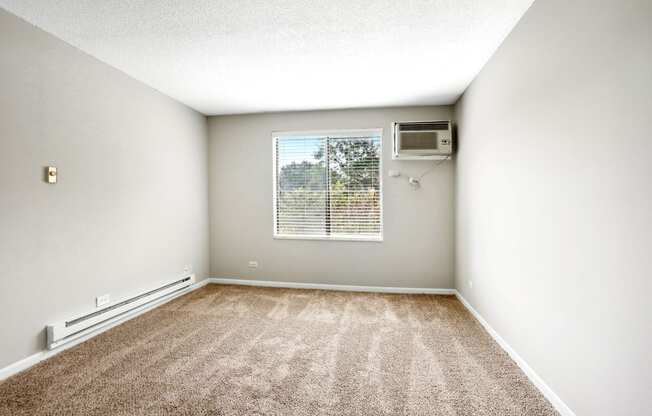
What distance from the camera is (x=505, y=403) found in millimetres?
1937

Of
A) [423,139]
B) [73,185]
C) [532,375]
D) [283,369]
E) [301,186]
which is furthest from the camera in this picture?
[301,186]

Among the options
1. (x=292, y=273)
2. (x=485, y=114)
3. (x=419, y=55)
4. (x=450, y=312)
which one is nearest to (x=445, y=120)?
(x=485, y=114)

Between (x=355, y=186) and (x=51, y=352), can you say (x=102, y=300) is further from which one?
(x=355, y=186)

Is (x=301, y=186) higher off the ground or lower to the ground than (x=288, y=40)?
lower

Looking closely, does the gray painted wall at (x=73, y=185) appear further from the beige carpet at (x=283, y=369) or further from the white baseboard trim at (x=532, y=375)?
the white baseboard trim at (x=532, y=375)

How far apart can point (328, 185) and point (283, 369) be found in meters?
2.75

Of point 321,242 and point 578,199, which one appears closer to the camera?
point 578,199

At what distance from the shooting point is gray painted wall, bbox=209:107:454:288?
430 cm

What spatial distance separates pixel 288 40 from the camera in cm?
257

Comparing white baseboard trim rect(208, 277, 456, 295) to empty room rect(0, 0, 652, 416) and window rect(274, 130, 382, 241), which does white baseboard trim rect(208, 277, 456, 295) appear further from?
window rect(274, 130, 382, 241)

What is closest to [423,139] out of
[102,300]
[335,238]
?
[335,238]

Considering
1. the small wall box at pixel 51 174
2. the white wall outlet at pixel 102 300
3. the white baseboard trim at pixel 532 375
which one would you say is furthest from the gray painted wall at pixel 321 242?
the small wall box at pixel 51 174

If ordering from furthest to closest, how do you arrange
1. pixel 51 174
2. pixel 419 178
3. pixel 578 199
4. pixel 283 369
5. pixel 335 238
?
pixel 335 238, pixel 419 178, pixel 51 174, pixel 283 369, pixel 578 199

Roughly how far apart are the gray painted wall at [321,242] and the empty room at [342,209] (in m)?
0.04
